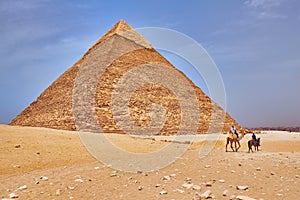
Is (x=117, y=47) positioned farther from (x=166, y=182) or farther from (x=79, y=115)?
(x=166, y=182)

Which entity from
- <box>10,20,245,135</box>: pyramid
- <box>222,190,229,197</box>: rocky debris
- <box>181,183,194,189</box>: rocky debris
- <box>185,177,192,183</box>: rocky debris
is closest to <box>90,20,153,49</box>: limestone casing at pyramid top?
<box>10,20,245,135</box>: pyramid

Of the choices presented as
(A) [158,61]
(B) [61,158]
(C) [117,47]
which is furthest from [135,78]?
(B) [61,158]

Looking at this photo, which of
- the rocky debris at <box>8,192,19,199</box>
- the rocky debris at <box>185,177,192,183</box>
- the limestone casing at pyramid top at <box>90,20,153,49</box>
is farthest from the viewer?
the limestone casing at pyramid top at <box>90,20,153,49</box>

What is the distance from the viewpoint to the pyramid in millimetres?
33594

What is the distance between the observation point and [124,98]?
38.9 m

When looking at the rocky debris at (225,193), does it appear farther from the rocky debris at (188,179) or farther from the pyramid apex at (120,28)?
the pyramid apex at (120,28)

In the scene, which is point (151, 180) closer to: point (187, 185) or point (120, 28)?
point (187, 185)

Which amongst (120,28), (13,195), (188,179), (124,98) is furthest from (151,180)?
(120,28)

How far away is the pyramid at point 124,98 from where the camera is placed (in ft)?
110

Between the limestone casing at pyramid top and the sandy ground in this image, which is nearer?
the sandy ground

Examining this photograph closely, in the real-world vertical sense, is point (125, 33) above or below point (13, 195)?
above

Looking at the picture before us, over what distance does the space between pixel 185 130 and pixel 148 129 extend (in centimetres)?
503

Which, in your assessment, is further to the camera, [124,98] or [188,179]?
[124,98]

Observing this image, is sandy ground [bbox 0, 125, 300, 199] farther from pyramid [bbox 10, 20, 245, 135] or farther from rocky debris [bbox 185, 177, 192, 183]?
pyramid [bbox 10, 20, 245, 135]
